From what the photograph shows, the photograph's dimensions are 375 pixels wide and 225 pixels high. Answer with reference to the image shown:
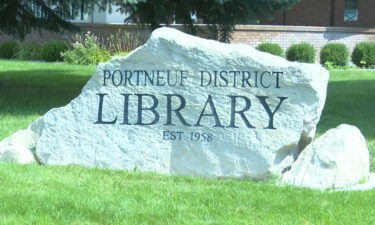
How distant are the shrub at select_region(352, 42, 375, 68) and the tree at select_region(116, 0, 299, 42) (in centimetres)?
1072

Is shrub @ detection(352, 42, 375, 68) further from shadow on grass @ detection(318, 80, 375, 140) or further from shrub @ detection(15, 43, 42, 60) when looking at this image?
shrub @ detection(15, 43, 42, 60)

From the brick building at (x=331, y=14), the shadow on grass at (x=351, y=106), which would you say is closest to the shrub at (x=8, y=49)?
the brick building at (x=331, y=14)

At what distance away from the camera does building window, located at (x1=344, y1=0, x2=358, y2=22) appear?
1112 inches

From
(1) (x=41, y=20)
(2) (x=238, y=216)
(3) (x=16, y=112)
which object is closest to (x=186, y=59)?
(2) (x=238, y=216)

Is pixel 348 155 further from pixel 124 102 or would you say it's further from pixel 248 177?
pixel 124 102

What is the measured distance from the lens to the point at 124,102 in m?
7.64

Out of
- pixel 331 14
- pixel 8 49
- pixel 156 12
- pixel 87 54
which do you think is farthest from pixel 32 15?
pixel 331 14

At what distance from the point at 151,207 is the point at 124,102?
2.02 metres

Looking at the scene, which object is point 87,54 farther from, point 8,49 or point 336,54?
point 336,54

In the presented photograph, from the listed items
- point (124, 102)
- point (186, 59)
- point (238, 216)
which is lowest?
point (238, 216)

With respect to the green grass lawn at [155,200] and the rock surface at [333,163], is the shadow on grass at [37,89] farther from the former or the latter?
the rock surface at [333,163]

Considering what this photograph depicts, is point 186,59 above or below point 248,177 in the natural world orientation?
above

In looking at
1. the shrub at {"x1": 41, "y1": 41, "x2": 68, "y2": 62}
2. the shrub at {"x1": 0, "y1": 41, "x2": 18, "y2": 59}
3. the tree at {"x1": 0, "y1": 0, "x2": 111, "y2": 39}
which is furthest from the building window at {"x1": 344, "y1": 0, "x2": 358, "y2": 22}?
the tree at {"x1": 0, "y1": 0, "x2": 111, "y2": 39}

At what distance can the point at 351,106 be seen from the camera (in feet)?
44.7
